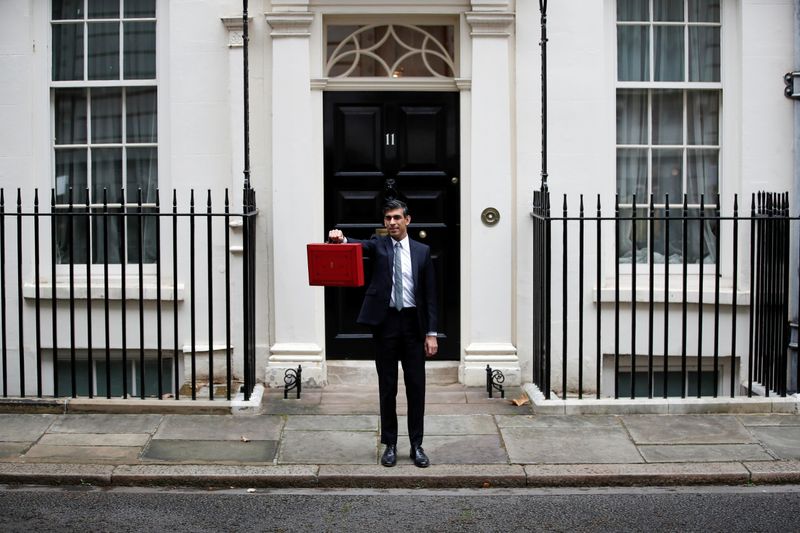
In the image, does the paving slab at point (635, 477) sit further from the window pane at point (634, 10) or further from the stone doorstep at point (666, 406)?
the window pane at point (634, 10)

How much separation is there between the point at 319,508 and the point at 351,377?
303 centimetres

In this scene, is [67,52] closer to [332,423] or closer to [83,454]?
[83,454]

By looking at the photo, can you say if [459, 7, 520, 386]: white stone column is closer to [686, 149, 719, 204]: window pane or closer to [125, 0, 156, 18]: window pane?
[686, 149, 719, 204]: window pane

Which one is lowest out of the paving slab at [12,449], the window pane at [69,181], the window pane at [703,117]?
the paving slab at [12,449]

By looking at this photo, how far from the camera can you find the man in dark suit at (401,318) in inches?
307

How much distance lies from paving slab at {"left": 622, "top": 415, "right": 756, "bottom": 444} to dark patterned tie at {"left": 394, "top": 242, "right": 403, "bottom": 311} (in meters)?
2.08

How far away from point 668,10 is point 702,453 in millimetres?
4191

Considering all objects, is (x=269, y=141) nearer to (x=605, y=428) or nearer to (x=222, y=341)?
(x=222, y=341)

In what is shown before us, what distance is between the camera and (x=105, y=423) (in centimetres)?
870

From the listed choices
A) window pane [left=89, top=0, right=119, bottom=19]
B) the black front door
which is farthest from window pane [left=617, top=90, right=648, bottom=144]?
window pane [left=89, top=0, right=119, bottom=19]

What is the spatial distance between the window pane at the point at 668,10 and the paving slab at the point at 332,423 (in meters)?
4.40

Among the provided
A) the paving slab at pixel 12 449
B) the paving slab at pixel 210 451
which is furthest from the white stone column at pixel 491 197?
the paving slab at pixel 12 449

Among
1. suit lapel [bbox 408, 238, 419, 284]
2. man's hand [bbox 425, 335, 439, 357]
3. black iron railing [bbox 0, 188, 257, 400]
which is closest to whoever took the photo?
man's hand [bbox 425, 335, 439, 357]

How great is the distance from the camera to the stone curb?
7.54 m
